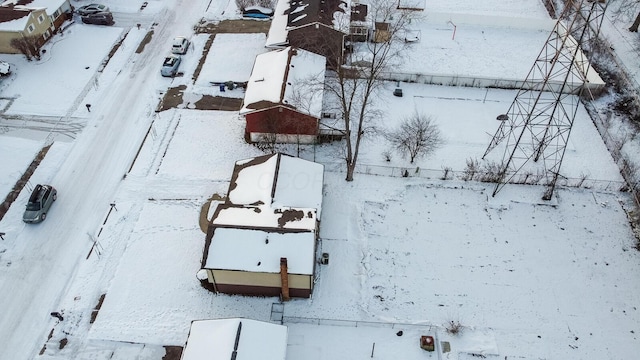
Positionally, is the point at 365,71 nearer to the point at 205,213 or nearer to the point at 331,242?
the point at 331,242

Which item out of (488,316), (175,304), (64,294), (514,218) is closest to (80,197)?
(64,294)

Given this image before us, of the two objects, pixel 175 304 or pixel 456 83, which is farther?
pixel 456 83

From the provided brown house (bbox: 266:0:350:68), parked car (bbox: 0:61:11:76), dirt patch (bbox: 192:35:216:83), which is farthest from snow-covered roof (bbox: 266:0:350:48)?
parked car (bbox: 0:61:11:76)

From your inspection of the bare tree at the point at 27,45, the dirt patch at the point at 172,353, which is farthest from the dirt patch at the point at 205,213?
the bare tree at the point at 27,45

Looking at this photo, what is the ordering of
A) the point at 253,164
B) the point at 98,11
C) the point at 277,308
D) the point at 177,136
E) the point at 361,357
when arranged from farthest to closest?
the point at 98,11 < the point at 177,136 < the point at 253,164 < the point at 277,308 < the point at 361,357

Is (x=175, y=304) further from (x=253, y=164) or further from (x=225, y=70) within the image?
(x=225, y=70)

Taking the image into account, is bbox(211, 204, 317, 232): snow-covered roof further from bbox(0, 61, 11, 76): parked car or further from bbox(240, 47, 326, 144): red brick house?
bbox(0, 61, 11, 76): parked car
